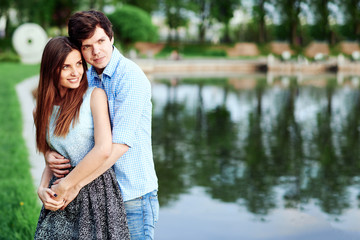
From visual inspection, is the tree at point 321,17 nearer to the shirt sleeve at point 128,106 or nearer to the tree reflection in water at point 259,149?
the tree reflection in water at point 259,149

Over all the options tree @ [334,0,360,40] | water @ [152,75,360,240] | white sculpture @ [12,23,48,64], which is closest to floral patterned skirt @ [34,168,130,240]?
water @ [152,75,360,240]

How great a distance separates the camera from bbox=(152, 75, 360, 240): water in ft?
18.4

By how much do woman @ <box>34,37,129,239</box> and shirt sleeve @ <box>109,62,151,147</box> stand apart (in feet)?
0.14

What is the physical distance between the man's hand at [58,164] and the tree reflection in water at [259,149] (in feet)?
13.3

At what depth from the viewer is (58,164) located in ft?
7.13

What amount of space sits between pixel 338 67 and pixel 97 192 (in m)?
38.3

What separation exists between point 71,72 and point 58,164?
39 centimetres

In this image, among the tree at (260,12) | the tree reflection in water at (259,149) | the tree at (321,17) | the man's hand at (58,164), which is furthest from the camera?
the tree at (260,12)

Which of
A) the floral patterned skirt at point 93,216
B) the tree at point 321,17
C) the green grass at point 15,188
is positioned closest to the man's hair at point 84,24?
the floral patterned skirt at point 93,216

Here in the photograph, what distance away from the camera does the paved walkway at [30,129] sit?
5.36 m

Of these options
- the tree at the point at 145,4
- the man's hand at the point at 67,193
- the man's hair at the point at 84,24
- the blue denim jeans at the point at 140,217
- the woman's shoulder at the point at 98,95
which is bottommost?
the blue denim jeans at the point at 140,217

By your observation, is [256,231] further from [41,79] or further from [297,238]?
[41,79]

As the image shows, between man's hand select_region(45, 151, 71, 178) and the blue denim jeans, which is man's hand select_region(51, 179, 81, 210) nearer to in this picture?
man's hand select_region(45, 151, 71, 178)

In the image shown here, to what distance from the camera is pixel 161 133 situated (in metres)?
11.2
